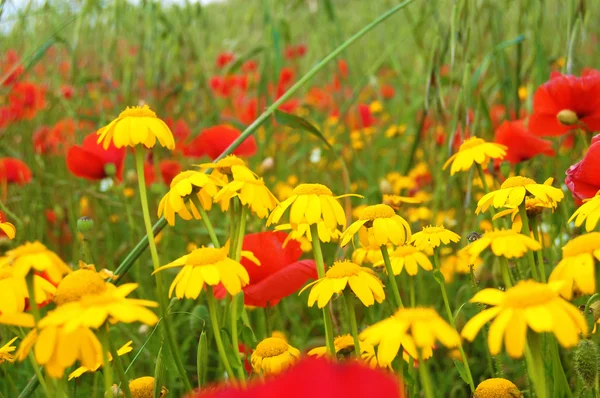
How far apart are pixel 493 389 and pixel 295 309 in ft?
3.06

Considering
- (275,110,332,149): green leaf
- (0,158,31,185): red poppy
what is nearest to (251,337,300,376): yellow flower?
(275,110,332,149): green leaf

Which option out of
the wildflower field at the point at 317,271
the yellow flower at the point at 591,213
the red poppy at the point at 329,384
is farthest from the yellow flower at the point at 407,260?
the red poppy at the point at 329,384

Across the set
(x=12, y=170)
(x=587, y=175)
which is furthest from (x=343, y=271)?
(x=12, y=170)

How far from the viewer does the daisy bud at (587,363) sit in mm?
617

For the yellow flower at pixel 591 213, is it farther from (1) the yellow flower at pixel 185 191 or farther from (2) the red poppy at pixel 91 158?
(2) the red poppy at pixel 91 158

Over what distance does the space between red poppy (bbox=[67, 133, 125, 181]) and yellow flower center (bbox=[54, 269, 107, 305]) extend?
906mm

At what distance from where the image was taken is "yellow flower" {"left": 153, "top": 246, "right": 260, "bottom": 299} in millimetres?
586

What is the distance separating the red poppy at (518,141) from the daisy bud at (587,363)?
646 mm

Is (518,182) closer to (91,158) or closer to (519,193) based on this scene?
(519,193)

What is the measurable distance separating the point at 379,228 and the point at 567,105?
23.5 inches

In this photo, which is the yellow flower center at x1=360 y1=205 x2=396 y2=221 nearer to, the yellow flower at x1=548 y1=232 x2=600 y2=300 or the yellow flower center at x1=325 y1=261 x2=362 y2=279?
the yellow flower center at x1=325 y1=261 x2=362 y2=279

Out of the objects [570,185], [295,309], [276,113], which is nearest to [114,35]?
[295,309]

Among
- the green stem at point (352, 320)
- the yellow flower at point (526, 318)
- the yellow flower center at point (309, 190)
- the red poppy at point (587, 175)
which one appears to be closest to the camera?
the yellow flower at point (526, 318)

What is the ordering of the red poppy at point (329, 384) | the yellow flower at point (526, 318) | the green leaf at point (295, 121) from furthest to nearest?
1. the green leaf at point (295, 121)
2. the yellow flower at point (526, 318)
3. the red poppy at point (329, 384)
